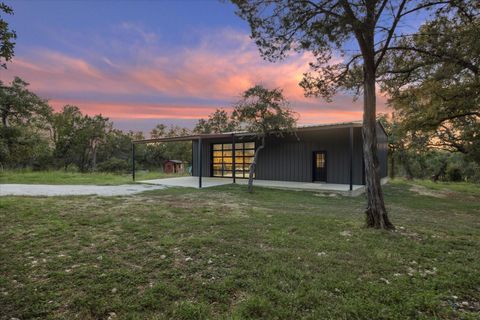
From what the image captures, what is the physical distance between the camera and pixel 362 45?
455cm

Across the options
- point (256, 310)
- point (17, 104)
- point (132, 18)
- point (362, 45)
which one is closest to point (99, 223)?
point (256, 310)

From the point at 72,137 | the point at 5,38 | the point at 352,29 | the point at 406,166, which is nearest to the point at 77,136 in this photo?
the point at 72,137

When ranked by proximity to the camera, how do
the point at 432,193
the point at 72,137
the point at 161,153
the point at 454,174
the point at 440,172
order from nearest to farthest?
the point at 432,193 → the point at 454,174 → the point at 440,172 → the point at 72,137 → the point at 161,153

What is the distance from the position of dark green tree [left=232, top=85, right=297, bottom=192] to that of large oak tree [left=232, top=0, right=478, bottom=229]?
3.96m

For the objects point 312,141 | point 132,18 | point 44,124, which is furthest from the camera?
point 44,124

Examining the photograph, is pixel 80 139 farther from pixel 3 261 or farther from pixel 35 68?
pixel 3 261

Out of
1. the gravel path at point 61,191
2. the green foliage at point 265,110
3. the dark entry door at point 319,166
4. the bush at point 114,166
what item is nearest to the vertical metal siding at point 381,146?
the dark entry door at point 319,166

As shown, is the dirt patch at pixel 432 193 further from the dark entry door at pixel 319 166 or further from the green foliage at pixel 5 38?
the green foliage at pixel 5 38

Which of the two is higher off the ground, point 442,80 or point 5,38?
point 442,80

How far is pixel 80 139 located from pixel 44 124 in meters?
5.81

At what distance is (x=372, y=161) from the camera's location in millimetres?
4508

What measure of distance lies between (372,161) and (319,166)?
Result: 27.8ft

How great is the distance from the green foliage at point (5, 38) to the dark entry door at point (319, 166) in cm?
1193

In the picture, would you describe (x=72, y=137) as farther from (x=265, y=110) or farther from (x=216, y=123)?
(x=265, y=110)
